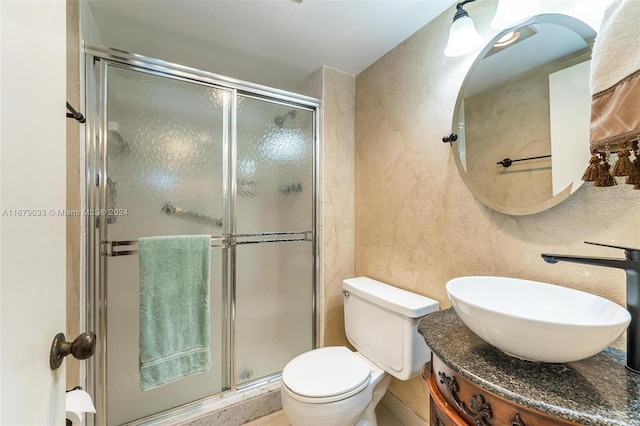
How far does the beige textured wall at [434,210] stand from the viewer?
85cm

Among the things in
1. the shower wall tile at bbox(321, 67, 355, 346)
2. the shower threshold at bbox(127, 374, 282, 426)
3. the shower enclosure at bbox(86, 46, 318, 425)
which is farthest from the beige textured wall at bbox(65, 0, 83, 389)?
the shower wall tile at bbox(321, 67, 355, 346)

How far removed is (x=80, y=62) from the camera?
3.83 ft

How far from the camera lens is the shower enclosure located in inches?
50.1

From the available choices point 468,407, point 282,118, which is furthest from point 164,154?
point 468,407

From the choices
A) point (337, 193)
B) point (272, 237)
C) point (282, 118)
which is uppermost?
point (282, 118)

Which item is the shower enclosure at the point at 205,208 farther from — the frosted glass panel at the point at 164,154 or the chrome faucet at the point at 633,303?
the chrome faucet at the point at 633,303

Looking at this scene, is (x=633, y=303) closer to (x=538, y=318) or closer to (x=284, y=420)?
(x=538, y=318)

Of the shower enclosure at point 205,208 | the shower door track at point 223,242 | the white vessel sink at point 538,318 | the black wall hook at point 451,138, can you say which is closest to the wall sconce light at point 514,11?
the black wall hook at point 451,138

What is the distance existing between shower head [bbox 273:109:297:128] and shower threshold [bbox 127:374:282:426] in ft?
5.60

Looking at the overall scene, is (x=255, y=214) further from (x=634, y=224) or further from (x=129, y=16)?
(x=634, y=224)

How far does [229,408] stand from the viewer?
1.51 m

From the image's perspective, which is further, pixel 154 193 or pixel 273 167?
pixel 273 167

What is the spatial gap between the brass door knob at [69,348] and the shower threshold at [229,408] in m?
1.22

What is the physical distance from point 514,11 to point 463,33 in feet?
0.56
